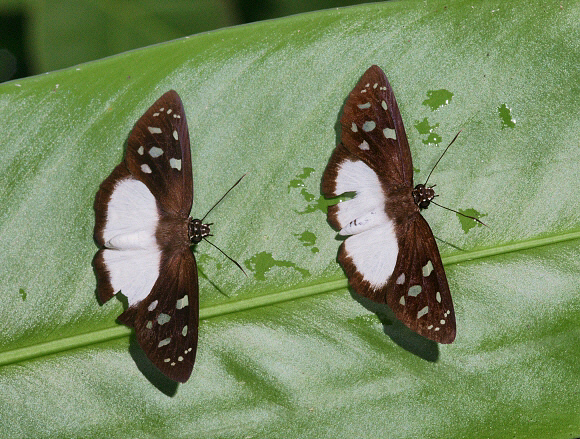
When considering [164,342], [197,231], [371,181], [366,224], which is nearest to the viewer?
[164,342]

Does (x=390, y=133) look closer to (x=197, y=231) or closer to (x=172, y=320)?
(x=197, y=231)

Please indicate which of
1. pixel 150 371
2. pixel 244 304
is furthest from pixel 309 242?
pixel 150 371

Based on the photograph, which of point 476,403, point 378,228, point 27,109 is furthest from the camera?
point 378,228

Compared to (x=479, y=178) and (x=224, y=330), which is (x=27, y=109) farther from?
(x=479, y=178)

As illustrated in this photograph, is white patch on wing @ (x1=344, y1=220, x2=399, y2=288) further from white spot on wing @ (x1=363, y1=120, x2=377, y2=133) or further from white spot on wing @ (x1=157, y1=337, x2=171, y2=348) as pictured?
white spot on wing @ (x1=157, y1=337, x2=171, y2=348)

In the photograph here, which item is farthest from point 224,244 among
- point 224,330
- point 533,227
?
point 533,227

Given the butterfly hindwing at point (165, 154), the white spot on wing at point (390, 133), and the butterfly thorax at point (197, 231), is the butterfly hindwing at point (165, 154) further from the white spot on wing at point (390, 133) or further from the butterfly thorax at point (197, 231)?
the white spot on wing at point (390, 133)
